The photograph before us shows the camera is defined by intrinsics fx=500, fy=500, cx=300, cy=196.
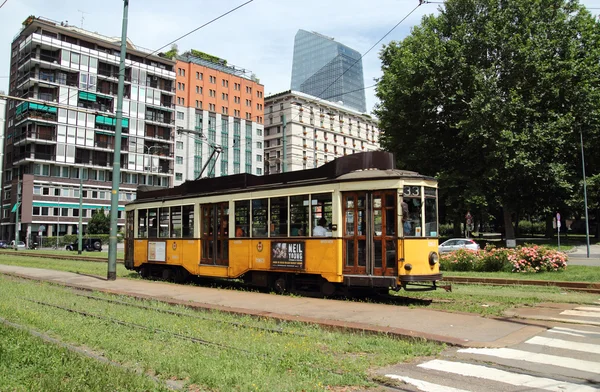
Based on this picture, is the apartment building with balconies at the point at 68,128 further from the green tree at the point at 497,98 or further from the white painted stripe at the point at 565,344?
the white painted stripe at the point at 565,344

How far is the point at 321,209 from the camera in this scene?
39.6 feet

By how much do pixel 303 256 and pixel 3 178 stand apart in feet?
245

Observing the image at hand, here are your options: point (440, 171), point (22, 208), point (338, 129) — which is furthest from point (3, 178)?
point (440, 171)

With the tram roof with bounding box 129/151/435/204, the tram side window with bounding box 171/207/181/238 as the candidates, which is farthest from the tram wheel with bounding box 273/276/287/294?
the tram side window with bounding box 171/207/181/238

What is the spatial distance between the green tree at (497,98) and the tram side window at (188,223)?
765 inches

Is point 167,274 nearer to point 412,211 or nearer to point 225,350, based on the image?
point 412,211

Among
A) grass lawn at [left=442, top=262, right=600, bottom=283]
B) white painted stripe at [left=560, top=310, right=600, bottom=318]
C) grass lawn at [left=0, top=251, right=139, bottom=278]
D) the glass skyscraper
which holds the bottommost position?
white painted stripe at [left=560, top=310, right=600, bottom=318]

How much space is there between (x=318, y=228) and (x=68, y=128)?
64.0 meters

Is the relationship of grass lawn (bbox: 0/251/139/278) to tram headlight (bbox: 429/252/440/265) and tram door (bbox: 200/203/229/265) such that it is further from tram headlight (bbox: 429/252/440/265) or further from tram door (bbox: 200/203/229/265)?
tram headlight (bbox: 429/252/440/265)

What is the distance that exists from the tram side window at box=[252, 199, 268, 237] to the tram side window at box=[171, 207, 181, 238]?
3736mm

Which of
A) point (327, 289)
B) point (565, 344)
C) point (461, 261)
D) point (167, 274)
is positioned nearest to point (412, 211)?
point (327, 289)

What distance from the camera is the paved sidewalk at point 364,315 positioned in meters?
7.65

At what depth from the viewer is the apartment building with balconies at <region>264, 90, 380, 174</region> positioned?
8656 centimetres

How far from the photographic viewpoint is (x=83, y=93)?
6762 cm
